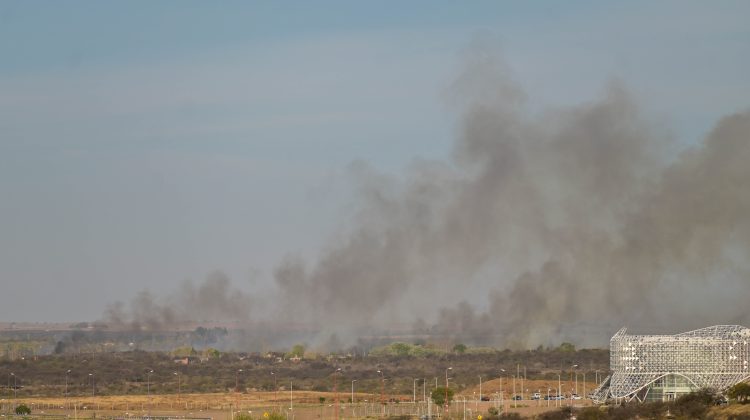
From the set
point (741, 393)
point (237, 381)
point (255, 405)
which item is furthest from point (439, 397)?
point (237, 381)

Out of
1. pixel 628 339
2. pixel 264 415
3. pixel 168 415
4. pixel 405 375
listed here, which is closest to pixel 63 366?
pixel 405 375

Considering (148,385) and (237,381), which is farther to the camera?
(237,381)

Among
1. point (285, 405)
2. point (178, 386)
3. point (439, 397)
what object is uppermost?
point (178, 386)

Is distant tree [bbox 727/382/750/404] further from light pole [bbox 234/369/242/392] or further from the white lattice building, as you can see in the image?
light pole [bbox 234/369/242/392]

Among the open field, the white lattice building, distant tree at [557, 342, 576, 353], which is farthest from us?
distant tree at [557, 342, 576, 353]

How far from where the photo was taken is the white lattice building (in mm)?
105875

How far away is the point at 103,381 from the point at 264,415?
6339 centimetres

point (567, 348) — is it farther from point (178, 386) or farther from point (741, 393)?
point (741, 393)

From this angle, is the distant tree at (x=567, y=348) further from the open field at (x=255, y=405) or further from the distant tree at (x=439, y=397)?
the distant tree at (x=439, y=397)

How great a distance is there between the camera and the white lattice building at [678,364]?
106 metres

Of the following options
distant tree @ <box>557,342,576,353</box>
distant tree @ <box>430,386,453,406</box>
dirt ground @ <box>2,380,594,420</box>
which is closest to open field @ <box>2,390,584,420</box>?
dirt ground @ <box>2,380,594,420</box>

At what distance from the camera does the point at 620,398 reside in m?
107

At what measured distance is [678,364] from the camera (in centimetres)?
10694

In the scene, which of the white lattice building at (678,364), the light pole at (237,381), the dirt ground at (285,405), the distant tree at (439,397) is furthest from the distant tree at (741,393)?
the light pole at (237,381)
